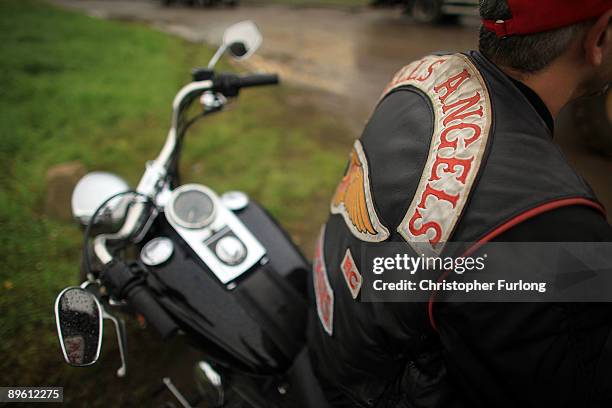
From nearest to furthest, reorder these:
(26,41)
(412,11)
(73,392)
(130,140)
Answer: (73,392)
(130,140)
(26,41)
(412,11)

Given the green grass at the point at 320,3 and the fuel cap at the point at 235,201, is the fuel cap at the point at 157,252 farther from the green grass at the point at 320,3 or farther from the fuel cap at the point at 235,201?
the green grass at the point at 320,3

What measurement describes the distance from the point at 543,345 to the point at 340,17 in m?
10.4

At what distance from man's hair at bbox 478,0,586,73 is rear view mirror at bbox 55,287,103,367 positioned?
4.20ft

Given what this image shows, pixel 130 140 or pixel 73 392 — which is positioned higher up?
pixel 130 140

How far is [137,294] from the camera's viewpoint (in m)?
1.25

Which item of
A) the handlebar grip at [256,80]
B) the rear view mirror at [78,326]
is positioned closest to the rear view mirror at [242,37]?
the handlebar grip at [256,80]

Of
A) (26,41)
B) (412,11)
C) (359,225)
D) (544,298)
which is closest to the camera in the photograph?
(544,298)

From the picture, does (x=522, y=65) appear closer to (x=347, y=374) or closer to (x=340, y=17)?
(x=347, y=374)

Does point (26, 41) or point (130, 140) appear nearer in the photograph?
point (130, 140)

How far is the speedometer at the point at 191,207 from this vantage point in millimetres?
1456

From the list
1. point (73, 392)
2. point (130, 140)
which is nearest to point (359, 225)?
point (73, 392)

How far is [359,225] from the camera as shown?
109 cm

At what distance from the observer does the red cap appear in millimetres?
849

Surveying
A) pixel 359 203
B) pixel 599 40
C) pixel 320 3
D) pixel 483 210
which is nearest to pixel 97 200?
pixel 359 203
